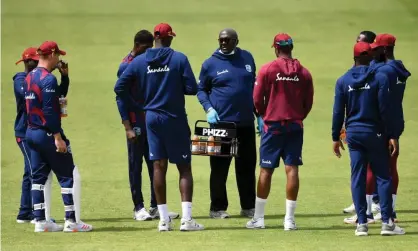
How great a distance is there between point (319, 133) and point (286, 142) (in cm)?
665

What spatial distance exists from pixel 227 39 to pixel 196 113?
682cm

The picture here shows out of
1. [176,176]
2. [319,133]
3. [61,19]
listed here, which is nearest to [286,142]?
[176,176]

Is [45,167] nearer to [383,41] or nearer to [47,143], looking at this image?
[47,143]

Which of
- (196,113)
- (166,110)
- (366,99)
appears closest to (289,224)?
(366,99)

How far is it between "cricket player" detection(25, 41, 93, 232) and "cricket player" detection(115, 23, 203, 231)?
862 millimetres

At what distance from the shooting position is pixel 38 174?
38.0 ft

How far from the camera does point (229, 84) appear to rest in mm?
12445

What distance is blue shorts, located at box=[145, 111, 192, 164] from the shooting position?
11367 mm

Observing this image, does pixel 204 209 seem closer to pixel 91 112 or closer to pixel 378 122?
pixel 378 122

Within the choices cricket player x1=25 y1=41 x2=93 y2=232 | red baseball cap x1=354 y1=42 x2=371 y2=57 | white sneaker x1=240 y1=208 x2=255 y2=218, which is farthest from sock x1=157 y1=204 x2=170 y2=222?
red baseball cap x1=354 y1=42 x2=371 y2=57

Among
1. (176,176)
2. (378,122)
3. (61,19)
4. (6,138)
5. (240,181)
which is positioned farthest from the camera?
(61,19)

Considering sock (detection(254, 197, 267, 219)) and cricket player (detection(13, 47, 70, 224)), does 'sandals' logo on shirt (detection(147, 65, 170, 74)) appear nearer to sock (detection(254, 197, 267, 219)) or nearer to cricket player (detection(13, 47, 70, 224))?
cricket player (detection(13, 47, 70, 224))

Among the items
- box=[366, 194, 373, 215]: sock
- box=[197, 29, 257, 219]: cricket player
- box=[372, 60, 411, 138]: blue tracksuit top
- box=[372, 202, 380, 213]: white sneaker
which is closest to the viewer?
box=[372, 60, 411, 138]: blue tracksuit top

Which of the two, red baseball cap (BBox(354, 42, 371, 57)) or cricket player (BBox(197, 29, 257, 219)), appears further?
cricket player (BBox(197, 29, 257, 219))
